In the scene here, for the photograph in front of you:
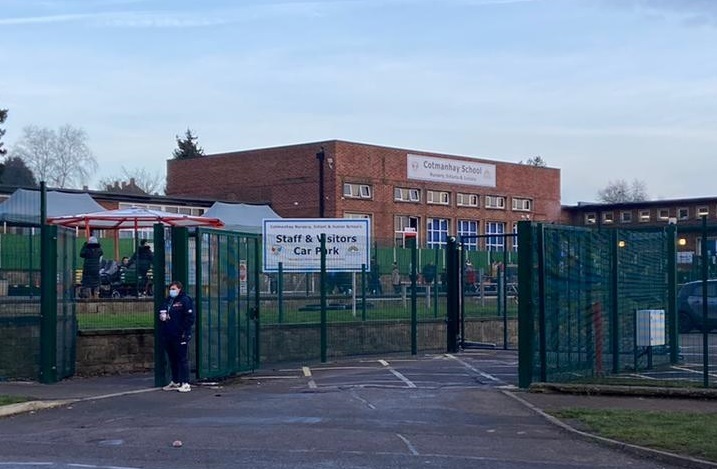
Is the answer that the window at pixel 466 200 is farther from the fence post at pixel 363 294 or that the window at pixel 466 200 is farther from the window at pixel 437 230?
the fence post at pixel 363 294

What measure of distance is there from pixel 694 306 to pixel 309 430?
25.3 feet

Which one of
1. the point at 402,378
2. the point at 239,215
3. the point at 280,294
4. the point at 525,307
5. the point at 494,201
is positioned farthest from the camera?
the point at 494,201

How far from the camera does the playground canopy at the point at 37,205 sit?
2379 cm

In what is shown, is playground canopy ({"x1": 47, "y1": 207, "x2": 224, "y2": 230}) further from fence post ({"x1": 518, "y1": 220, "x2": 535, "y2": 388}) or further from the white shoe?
fence post ({"x1": 518, "y1": 220, "x2": 535, "y2": 388})

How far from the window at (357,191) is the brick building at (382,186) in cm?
5

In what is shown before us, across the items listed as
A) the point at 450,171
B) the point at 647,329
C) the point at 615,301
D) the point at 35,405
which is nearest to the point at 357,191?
the point at 450,171

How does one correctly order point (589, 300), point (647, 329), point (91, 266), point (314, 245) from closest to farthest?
point (589, 300), point (647, 329), point (91, 266), point (314, 245)

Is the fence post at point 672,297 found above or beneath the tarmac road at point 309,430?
above

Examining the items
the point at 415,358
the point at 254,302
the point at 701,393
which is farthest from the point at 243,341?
the point at 701,393

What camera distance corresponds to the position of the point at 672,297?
741 inches

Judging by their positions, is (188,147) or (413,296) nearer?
(413,296)

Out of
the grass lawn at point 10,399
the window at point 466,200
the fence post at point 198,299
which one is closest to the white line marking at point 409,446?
the grass lawn at point 10,399

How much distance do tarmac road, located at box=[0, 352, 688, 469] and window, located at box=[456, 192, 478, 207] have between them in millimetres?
40706

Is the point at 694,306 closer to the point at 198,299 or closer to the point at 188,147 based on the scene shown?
the point at 198,299
